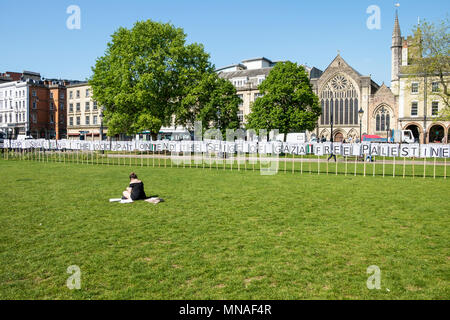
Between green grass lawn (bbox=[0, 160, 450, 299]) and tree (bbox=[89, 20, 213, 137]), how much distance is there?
93.1 feet

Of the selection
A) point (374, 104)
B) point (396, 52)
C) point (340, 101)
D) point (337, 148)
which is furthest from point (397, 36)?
point (337, 148)

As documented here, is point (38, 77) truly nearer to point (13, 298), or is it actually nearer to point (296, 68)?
point (296, 68)

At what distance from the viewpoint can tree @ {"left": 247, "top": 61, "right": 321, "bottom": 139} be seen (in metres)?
50.7

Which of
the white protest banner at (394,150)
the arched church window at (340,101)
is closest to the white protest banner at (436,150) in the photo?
the white protest banner at (394,150)

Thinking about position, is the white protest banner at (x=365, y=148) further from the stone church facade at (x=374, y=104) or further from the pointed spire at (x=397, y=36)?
the pointed spire at (x=397, y=36)

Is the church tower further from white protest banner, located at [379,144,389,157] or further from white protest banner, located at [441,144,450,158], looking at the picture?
white protest banner, located at [441,144,450,158]

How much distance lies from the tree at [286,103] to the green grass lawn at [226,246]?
37.4 metres

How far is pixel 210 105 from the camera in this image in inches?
1893

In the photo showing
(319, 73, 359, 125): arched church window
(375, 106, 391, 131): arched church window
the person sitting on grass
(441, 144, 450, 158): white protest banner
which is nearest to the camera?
the person sitting on grass

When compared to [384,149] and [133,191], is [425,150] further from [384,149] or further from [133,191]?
[133,191]

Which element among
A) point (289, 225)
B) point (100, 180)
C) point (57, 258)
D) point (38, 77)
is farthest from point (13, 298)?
point (38, 77)

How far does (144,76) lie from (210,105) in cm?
1094

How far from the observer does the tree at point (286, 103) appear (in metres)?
50.7

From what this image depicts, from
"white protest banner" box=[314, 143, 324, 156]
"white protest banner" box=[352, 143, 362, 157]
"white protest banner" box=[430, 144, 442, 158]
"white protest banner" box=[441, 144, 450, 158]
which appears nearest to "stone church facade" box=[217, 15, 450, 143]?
"white protest banner" box=[314, 143, 324, 156]
